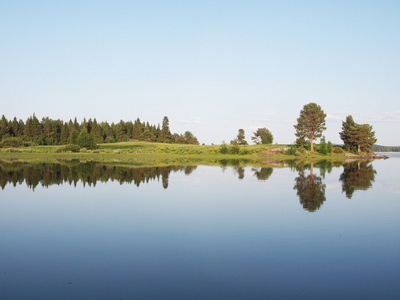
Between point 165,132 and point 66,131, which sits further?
point 165,132

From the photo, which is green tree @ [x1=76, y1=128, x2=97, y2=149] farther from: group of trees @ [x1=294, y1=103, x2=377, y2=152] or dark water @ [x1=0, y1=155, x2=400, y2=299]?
dark water @ [x1=0, y1=155, x2=400, y2=299]

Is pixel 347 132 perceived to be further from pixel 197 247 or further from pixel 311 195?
pixel 197 247

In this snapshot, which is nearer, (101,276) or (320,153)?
(101,276)

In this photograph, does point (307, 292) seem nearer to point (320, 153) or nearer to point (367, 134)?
point (320, 153)

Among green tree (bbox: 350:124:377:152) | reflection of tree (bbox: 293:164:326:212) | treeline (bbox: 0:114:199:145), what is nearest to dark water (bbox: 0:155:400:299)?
reflection of tree (bbox: 293:164:326:212)

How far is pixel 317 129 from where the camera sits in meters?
94.2

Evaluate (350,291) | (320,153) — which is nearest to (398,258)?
(350,291)

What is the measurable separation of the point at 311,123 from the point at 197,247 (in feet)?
296

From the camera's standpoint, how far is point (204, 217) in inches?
593

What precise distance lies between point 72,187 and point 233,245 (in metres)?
18.0

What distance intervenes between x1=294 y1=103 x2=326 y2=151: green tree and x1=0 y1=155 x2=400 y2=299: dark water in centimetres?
7737

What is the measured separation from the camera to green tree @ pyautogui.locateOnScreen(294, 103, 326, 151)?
308 ft

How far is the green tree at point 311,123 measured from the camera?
93875 millimetres

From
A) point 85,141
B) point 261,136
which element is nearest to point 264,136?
point 261,136
